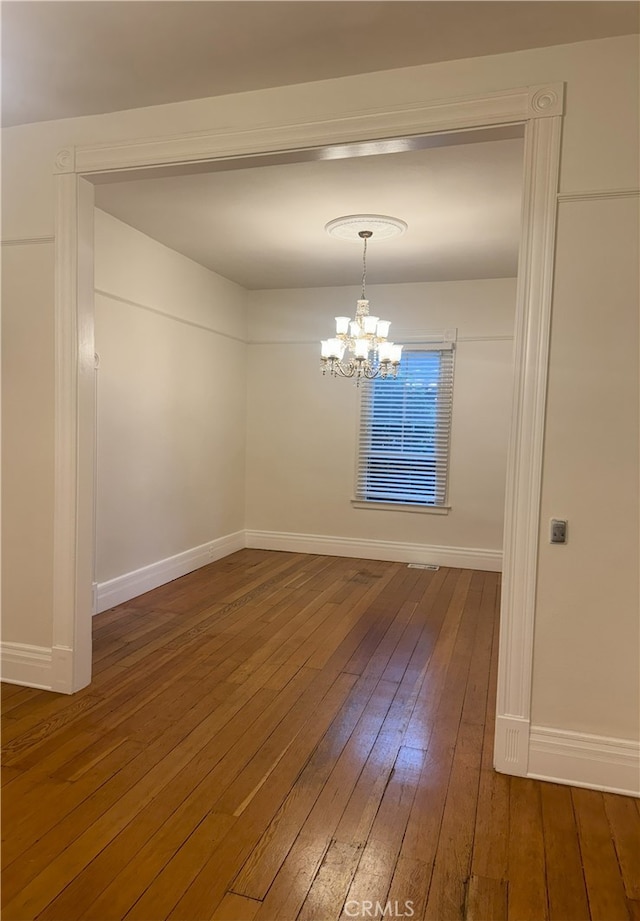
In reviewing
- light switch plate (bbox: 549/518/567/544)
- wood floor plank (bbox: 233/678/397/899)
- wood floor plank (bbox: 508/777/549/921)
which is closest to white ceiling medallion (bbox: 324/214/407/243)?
light switch plate (bbox: 549/518/567/544)

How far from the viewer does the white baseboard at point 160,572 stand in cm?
446

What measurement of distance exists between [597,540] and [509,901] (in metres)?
1.28

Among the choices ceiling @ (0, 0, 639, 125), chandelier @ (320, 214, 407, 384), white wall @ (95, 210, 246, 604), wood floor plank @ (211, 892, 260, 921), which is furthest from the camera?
white wall @ (95, 210, 246, 604)

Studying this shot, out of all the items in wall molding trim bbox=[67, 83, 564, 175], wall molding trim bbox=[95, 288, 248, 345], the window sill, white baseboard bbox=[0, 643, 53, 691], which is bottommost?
white baseboard bbox=[0, 643, 53, 691]

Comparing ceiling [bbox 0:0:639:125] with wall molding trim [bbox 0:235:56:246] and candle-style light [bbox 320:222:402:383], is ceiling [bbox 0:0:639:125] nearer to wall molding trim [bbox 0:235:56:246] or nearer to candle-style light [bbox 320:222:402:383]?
wall molding trim [bbox 0:235:56:246]

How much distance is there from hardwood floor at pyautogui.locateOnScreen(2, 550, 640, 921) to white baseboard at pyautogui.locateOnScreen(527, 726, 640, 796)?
0.06m

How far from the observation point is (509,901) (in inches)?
71.4

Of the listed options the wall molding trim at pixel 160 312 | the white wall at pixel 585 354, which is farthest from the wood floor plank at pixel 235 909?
the wall molding trim at pixel 160 312

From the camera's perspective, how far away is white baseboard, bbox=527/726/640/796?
233 centimetres

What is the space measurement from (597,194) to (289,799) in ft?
8.59

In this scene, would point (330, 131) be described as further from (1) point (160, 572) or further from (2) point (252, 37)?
(1) point (160, 572)

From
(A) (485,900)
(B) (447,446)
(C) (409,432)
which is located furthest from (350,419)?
(A) (485,900)

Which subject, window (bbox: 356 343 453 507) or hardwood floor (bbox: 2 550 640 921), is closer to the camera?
hardwood floor (bbox: 2 550 640 921)

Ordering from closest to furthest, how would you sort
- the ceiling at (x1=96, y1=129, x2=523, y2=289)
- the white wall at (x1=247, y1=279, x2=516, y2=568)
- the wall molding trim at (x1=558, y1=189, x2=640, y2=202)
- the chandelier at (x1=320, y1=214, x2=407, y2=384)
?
the wall molding trim at (x1=558, y1=189, x2=640, y2=202) < the ceiling at (x1=96, y1=129, x2=523, y2=289) < the chandelier at (x1=320, y1=214, x2=407, y2=384) < the white wall at (x1=247, y1=279, x2=516, y2=568)
